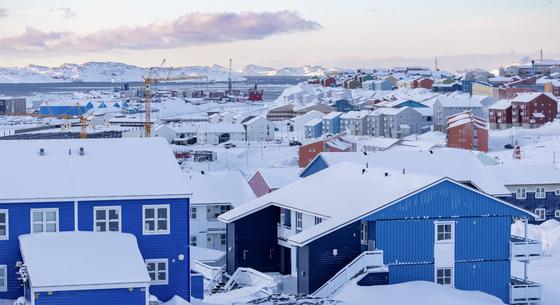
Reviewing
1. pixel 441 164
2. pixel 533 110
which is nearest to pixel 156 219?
pixel 441 164

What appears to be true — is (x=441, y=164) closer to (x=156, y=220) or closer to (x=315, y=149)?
(x=156, y=220)

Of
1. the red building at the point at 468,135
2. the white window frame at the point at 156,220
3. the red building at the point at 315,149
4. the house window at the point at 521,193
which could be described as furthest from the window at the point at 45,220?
the red building at the point at 468,135

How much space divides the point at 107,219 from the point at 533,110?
81.3 m

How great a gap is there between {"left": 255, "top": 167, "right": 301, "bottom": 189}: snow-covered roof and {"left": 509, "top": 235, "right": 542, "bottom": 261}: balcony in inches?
649

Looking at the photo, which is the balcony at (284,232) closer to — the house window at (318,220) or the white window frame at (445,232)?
the house window at (318,220)

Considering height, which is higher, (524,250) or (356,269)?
(524,250)

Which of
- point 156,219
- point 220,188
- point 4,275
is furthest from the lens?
point 220,188

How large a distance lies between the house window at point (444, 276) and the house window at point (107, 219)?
26.3 feet

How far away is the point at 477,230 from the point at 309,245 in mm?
4149

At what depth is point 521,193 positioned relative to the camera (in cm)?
4341

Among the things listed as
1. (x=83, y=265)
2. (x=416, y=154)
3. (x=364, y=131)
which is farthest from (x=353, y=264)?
(x=364, y=131)

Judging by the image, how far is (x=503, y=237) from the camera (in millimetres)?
24812

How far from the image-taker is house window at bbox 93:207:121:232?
824 inches

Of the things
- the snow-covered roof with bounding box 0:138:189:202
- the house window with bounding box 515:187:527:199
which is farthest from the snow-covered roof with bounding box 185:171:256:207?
the snow-covered roof with bounding box 0:138:189:202
